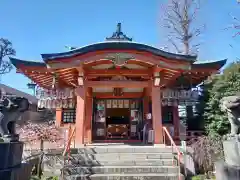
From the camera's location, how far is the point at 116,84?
32.5 feet

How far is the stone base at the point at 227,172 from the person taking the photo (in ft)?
15.8

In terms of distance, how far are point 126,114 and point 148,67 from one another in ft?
18.1

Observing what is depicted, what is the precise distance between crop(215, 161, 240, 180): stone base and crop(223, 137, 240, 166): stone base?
14 cm

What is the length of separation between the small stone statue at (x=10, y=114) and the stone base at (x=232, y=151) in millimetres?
5557

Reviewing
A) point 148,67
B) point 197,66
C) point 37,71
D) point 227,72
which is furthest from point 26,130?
point 227,72

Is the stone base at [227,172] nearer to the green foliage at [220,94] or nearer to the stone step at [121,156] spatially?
the stone step at [121,156]

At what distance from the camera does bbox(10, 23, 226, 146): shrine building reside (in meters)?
9.19

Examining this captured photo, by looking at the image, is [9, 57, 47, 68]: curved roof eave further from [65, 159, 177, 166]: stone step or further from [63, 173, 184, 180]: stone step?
[63, 173, 184, 180]: stone step

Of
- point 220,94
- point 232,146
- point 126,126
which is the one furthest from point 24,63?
point 220,94

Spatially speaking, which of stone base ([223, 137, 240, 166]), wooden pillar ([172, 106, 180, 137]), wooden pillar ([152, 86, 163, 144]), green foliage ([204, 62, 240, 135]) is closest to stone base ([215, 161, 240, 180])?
stone base ([223, 137, 240, 166])

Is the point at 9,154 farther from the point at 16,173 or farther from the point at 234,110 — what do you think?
the point at 234,110

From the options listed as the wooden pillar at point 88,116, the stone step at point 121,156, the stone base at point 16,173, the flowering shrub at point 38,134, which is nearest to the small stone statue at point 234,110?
the stone step at point 121,156

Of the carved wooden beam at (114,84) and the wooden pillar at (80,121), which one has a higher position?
the carved wooden beam at (114,84)

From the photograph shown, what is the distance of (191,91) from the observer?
11938 millimetres
